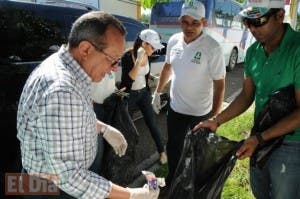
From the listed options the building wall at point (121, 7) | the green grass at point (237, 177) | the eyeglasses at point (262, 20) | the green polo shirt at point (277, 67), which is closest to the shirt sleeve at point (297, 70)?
the green polo shirt at point (277, 67)

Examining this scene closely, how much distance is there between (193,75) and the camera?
9.49ft

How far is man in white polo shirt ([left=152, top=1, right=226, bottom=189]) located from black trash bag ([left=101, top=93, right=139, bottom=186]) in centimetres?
56

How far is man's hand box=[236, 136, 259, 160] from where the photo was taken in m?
1.92

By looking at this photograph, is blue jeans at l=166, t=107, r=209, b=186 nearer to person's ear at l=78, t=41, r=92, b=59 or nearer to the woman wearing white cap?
the woman wearing white cap

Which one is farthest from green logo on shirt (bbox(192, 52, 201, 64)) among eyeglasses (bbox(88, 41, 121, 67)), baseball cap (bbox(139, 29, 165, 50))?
eyeglasses (bbox(88, 41, 121, 67))

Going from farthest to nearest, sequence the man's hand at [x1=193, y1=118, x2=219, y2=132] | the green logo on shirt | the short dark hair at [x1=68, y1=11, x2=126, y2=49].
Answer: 1. the green logo on shirt
2. the man's hand at [x1=193, y1=118, x2=219, y2=132]
3. the short dark hair at [x1=68, y1=11, x2=126, y2=49]

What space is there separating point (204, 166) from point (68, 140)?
106 centimetres

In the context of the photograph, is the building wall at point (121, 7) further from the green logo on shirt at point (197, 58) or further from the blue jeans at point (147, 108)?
the green logo on shirt at point (197, 58)

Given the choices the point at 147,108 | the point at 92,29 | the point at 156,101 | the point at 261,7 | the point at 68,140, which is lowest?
the point at 147,108

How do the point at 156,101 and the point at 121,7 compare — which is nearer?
the point at 156,101

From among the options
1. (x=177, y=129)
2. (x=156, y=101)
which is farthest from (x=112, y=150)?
(x=156, y=101)

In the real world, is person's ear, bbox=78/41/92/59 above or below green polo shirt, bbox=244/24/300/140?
above

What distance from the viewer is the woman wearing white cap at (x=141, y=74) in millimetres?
3885

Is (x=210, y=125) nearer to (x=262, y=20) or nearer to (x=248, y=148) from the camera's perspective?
(x=248, y=148)
